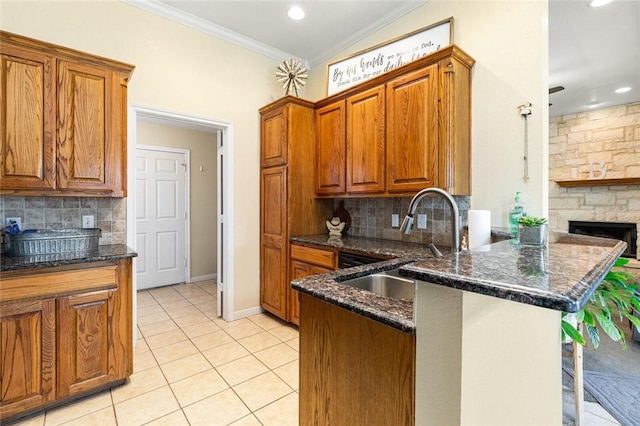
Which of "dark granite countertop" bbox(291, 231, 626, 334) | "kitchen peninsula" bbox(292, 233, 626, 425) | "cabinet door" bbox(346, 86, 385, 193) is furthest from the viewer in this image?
"cabinet door" bbox(346, 86, 385, 193)

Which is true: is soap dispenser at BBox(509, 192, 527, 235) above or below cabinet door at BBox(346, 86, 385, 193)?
below

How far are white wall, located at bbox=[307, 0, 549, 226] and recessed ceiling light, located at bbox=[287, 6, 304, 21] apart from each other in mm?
1270

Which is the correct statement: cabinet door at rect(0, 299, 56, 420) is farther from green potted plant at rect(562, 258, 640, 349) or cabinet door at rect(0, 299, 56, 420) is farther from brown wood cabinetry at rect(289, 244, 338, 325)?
green potted plant at rect(562, 258, 640, 349)

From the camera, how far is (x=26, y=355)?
5.60ft

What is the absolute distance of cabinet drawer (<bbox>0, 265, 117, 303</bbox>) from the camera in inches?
65.3

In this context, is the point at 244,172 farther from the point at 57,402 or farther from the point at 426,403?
the point at 426,403

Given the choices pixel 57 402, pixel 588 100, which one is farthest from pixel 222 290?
pixel 588 100

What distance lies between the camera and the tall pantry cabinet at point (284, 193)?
119 inches

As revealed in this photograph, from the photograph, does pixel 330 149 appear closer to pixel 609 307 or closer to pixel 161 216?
pixel 609 307

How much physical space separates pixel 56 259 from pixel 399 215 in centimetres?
265

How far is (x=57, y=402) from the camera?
1.83 metres

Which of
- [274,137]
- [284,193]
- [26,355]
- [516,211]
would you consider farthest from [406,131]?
[26,355]

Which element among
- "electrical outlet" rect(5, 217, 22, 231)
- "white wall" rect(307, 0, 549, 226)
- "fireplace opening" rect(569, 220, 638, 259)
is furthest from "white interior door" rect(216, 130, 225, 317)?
"fireplace opening" rect(569, 220, 638, 259)

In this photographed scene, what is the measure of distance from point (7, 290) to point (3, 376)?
488mm
